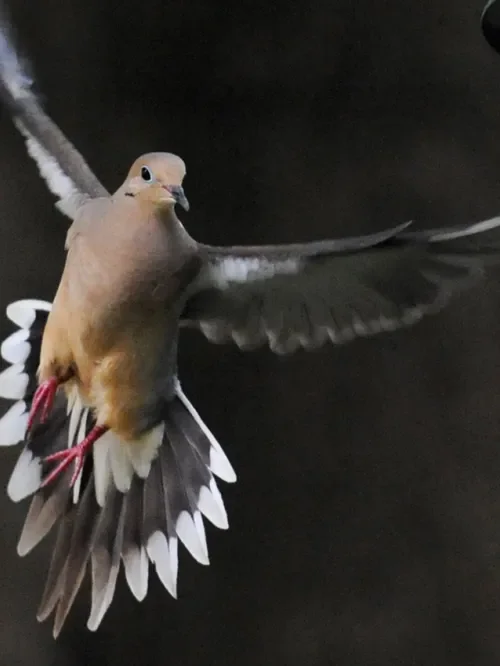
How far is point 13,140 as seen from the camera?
108 centimetres

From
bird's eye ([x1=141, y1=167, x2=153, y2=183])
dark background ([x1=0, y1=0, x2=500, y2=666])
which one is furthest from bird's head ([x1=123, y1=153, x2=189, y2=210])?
dark background ([x1=0, y1=0, x2=500, y2=666])

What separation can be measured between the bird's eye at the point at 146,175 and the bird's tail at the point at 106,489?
0.68 feet

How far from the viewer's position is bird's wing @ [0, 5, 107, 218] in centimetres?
76

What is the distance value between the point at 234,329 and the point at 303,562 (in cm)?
47


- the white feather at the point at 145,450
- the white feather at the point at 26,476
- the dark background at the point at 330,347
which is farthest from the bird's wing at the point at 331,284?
the dark background at the point at 330,347

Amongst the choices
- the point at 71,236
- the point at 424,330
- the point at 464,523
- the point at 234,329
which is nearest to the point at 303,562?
→ the point at 464,523

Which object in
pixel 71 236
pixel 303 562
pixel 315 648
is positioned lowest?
pixel 315 648

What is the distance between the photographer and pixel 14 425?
2.62ft

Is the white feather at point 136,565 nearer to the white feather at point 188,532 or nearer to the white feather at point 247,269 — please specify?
the white feather at point 188,532

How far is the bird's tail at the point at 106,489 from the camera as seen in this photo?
0.79m

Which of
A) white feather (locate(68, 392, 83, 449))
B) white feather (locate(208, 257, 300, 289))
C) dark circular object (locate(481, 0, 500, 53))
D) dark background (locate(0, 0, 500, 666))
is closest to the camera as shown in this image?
dark circular object (locate(481, 0, 500, 53))

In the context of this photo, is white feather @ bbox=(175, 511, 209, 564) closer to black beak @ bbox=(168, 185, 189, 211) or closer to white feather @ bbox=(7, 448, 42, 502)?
white feather @ bbox=(7, 448, 42, 502)

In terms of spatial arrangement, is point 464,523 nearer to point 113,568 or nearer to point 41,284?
point 113,568

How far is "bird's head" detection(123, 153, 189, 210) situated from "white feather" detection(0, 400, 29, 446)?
0.87 ft
